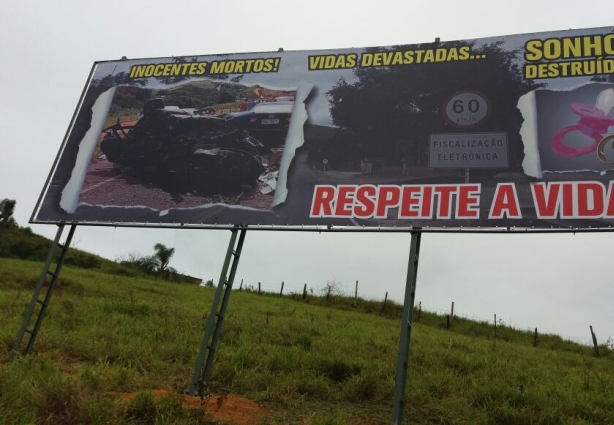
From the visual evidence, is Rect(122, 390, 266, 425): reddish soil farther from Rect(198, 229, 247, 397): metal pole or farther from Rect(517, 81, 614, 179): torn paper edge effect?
Rect(517, 81, 614, 179): torn paper edge effect

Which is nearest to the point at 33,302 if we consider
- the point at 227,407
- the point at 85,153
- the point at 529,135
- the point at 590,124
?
the point at 85,153

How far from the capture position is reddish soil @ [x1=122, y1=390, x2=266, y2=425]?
5.20 metres

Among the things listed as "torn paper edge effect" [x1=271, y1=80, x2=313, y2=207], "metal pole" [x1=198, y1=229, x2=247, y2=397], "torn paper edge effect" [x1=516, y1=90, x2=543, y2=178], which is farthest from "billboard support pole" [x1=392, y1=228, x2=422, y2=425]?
"metal pole" [x1=198, y1=229, x2=247, y2=397]

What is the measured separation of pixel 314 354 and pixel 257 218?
3.49 metres

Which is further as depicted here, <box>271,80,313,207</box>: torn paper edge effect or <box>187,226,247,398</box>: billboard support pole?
<box>271,80,313,207</box>: torn paper edge effect

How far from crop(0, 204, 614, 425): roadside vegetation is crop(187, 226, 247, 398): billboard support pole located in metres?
0.31

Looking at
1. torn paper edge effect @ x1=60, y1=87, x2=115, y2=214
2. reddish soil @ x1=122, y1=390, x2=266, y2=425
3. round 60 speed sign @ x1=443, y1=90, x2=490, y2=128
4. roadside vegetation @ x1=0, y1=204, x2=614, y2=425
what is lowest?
reddish soil @ x1=122, y1=390, x2=266, y2=425

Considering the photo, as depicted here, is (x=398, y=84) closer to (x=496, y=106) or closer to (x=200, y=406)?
(x=496, y=106)

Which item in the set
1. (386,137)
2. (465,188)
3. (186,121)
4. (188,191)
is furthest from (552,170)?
(186,121)

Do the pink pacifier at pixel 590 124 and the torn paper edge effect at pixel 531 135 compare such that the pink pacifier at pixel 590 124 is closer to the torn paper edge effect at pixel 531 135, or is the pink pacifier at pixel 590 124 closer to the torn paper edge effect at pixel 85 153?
the torn paper edge effect at pixel 531 135

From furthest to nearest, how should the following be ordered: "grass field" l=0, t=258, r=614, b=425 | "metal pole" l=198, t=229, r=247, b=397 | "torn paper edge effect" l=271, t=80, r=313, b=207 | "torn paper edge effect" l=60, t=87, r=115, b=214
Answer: "torn paper edge effect" l=60, t=87, r=115, b=214 < "torn paper edge effect" l=271, t=80, r=313, b=207 < "metal pole" l=198, t=229, r=247, b=397 < "grass field" l=0, t=258, r=614, b=425

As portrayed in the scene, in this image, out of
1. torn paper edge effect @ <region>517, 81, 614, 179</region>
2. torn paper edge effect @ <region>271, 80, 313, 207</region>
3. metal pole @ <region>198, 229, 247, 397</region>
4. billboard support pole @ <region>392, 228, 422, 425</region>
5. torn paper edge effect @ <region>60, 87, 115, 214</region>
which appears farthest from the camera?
torn paper edge effect @ <region>60, 87, 115, 214</region>

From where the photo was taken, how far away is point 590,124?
5742mm

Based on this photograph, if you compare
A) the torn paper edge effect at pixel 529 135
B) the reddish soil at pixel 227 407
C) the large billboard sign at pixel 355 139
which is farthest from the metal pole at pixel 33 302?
the torn paper edge effect at pixel 529 135
